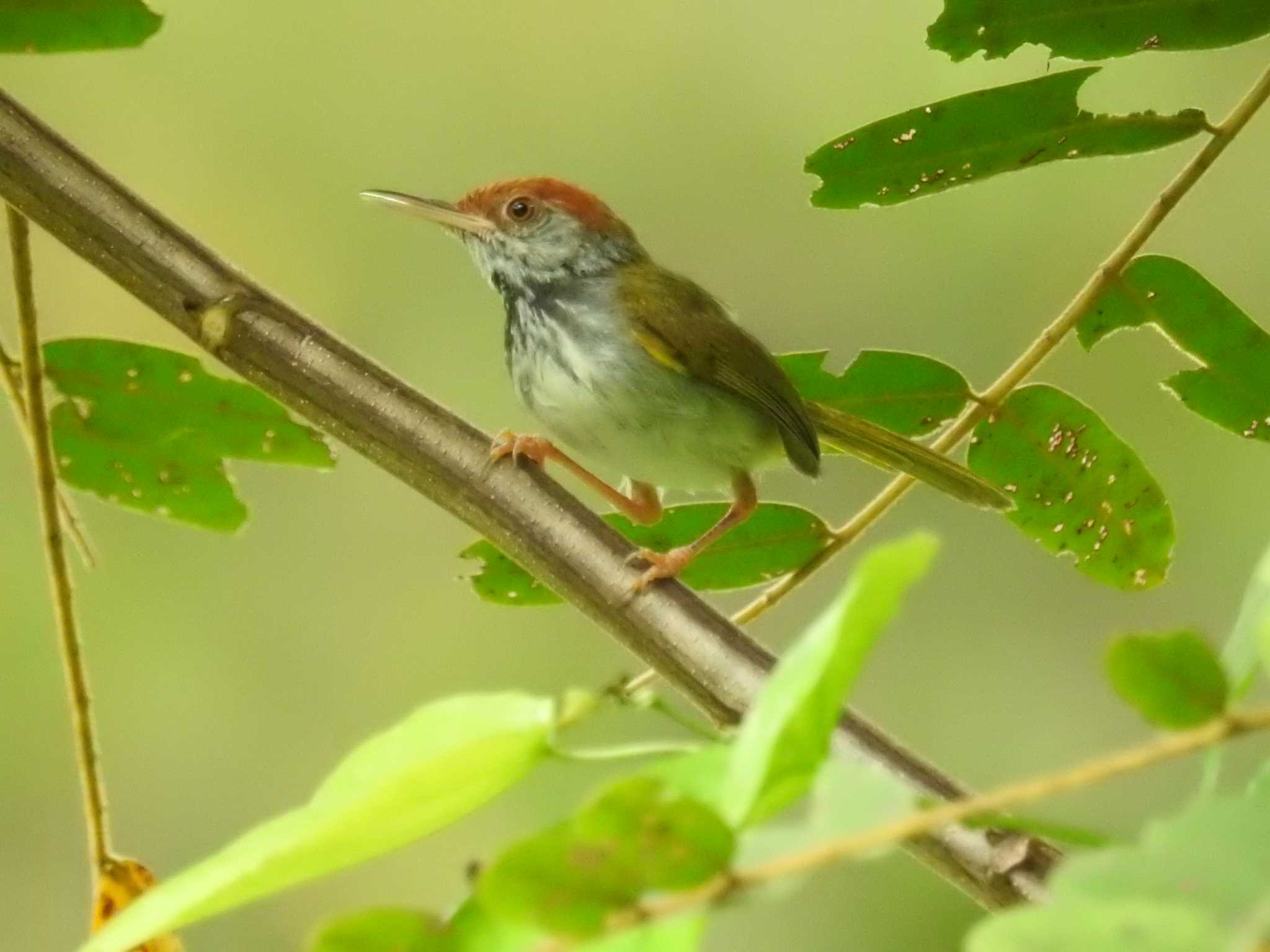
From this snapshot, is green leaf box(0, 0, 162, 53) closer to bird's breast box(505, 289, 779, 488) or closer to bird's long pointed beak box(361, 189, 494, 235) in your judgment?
bird's long pointed beak box(361, 189, 494, 235)

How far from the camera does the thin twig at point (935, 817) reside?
→ 1.39 feet

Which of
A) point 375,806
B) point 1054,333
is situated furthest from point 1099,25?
point 375,806

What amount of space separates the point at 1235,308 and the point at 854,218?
2.80 meters

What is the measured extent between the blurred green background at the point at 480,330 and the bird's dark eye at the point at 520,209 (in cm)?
161

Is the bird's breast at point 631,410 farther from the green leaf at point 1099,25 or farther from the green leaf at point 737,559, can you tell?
the green leaf at point 1099,25

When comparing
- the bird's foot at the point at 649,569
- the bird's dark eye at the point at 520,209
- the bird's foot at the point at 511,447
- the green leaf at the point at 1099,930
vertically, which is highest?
the bird's dark eye at the point at 520,209

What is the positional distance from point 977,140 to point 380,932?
3.18 feet

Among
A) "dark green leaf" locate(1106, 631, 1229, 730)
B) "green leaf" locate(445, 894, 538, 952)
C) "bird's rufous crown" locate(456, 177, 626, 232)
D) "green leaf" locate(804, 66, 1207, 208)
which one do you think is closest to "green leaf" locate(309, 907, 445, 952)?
"green leaf" locate(445, 894, 538, 952)

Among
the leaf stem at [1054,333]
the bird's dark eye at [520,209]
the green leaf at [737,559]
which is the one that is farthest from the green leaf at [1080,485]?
the bird's dark eye at [520,209]

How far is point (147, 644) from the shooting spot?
166 inches

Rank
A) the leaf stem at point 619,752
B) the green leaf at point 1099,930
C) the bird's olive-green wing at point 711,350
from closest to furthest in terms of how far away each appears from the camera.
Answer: the green leaf at point 1099,930, the leaf stem at point 619,752, the bird's olive-green wing at point 711,350

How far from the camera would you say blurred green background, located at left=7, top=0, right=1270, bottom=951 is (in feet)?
12.5

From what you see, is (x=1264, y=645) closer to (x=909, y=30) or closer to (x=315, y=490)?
(x=909, y=30)

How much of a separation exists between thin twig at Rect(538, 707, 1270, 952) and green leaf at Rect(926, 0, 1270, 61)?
0.90m
